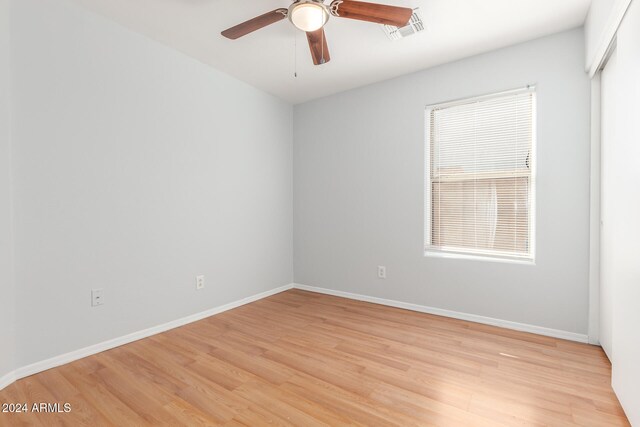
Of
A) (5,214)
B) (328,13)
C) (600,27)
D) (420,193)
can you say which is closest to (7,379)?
(5,214)

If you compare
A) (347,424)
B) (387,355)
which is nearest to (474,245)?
(387,355)

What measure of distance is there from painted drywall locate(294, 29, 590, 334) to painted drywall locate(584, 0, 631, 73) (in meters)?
0.19

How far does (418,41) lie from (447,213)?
1653mm

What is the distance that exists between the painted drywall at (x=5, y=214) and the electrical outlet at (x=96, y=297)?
0.44m

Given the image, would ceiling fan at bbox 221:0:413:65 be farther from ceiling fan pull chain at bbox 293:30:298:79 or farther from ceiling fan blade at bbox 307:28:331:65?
ceiling fan pull chain at bbox 293:30:298:79

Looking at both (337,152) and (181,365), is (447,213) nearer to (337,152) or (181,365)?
(337,152)

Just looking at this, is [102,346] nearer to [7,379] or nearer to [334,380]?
[7,379]

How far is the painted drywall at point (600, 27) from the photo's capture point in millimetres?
1689

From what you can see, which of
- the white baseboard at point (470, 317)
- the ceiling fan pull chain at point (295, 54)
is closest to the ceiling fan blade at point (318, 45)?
the ceiling fan pull chain at point (295, 54)

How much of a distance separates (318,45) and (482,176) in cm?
196

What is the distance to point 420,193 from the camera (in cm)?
327

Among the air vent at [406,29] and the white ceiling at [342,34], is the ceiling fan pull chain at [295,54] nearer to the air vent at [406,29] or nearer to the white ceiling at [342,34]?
the white ceiling at [342,34]

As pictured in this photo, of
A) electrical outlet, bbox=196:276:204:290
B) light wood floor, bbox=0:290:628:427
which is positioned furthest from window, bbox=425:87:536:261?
electrical outlet, bbox=196:276:204:290

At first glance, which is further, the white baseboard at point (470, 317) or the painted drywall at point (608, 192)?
the white baseboard at point (470, 317)
